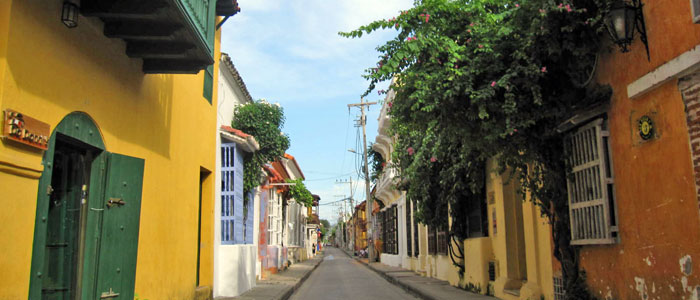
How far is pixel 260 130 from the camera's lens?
46.3 feet

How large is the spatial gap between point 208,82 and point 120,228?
4.71 m

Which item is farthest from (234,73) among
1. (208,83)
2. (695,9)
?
(695,9)

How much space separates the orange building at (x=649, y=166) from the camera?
548cm

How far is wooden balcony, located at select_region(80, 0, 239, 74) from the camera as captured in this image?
18.3 feet

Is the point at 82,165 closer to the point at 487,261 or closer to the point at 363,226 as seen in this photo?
the point at 487,261

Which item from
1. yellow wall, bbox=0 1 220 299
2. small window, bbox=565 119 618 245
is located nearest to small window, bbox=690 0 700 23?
small window, bbox=565 119 618 245

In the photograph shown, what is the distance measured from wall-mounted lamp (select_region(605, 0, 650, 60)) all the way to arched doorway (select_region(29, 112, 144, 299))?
19.6 feet

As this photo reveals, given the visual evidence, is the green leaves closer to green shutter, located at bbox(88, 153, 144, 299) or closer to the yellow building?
the yellow building

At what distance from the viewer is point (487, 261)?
492 inches

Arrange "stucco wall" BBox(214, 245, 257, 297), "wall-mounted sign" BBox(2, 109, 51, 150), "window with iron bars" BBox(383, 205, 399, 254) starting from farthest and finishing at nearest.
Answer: "window with iron bars" BBox(383, 205, 399, 254), "stucco wall" BBox(214, 245, 257, 297), "wall-mounted sign" BBox(2, 109, 51, 150)

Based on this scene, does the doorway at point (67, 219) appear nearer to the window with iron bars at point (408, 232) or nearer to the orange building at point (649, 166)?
the orange building at point (649, 166)

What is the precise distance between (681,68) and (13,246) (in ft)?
21.1

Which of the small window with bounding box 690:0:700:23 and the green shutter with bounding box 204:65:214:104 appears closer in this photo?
the small window with bounding box 690:0:700:23

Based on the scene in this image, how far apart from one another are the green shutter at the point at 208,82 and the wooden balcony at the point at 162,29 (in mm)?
3151
